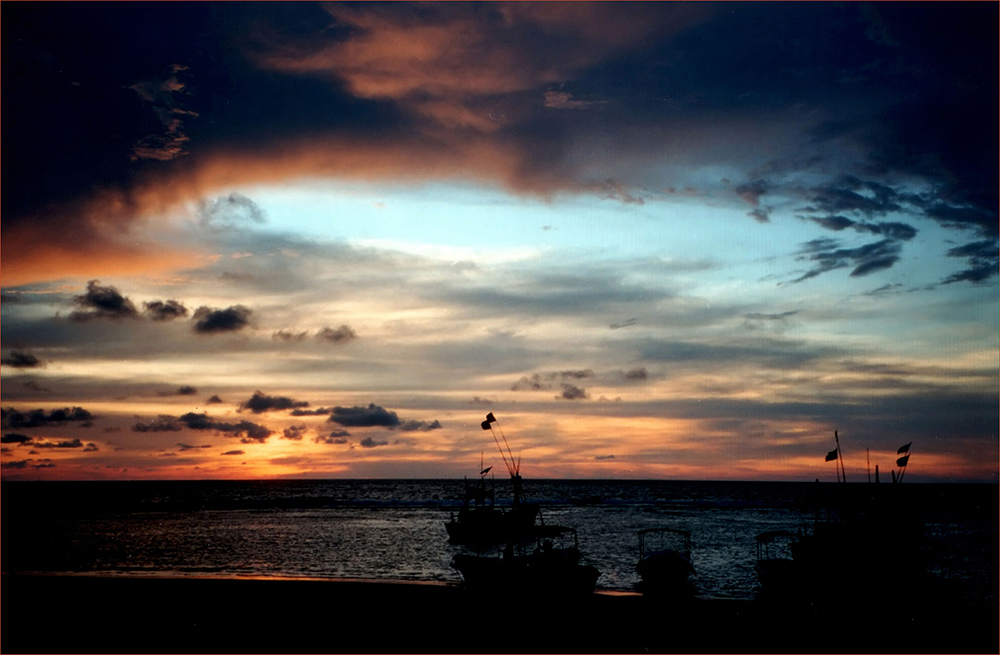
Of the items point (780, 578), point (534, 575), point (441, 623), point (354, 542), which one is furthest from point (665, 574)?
point (354, 542)

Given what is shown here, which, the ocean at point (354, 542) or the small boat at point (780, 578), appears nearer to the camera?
the small boat at point (780, 578)

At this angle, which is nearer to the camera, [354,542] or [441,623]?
[441,623]

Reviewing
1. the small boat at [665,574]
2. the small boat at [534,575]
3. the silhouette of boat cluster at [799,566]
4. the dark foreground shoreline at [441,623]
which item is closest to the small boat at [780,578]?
the silhouette of boat cluster at [799,566]

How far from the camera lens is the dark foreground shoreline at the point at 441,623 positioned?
27688 mm

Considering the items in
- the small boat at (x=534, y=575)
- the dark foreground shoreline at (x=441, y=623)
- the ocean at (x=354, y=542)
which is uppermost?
A: the small boat at (x=534, y=575)

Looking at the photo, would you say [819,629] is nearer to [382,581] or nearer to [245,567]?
[382,581]

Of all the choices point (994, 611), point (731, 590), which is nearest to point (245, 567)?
point (731, 590)

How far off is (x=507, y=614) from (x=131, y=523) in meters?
81.8

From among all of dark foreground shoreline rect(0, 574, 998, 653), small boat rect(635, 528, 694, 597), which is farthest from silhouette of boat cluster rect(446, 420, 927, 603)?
dark foreground shoreline rect(0, 574, 998, 653)

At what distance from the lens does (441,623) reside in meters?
30.9

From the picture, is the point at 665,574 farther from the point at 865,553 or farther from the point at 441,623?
the point at 441,623

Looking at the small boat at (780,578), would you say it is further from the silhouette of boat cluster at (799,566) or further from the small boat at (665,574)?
the small boat at (665,574)

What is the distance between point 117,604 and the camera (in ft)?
116

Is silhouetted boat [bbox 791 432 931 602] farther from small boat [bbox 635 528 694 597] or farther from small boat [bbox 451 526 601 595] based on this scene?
small boat [bbox 451 526 601 595]
